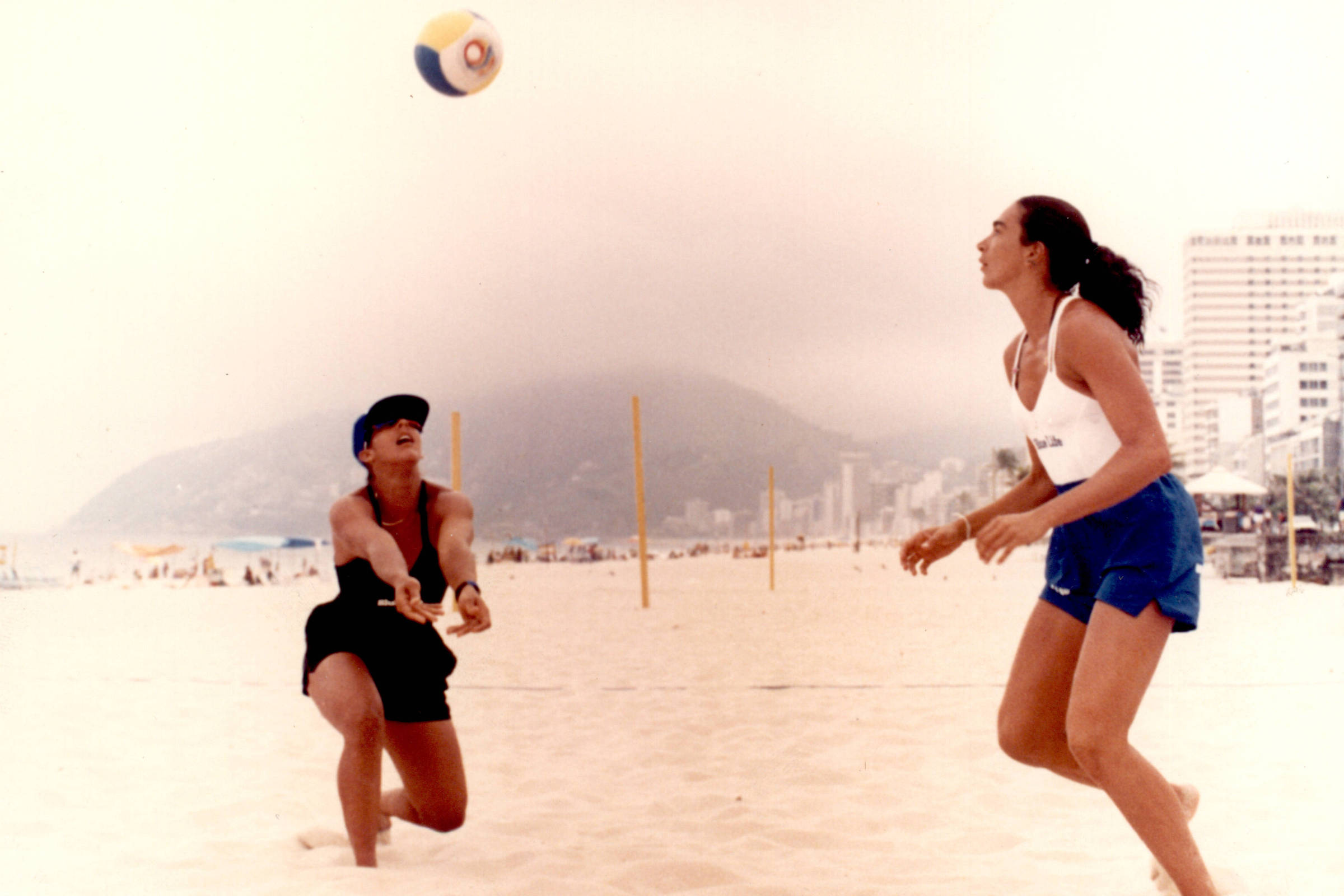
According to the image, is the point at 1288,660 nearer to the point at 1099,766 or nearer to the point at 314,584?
the point at 1099,766

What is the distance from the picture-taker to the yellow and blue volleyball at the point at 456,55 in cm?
407

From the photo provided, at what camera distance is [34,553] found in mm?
42062

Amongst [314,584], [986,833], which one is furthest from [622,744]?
[314,584]

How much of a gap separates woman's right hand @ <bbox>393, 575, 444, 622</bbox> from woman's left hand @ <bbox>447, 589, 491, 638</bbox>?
0.05 metres

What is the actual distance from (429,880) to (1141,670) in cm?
161

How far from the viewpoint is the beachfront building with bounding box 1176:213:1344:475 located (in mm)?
63781

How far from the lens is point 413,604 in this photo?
7.18 feet

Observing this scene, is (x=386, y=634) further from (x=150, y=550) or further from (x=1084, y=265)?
(x=150, y=550)

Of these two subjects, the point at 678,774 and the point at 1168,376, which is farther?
the point at 1168,376

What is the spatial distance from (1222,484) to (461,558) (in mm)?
15342

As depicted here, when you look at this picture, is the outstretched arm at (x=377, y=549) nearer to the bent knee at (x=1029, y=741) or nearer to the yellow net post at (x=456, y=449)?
the bent knee at (x=1029, y=741)

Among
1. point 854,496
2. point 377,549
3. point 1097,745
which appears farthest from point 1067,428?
point 854,496

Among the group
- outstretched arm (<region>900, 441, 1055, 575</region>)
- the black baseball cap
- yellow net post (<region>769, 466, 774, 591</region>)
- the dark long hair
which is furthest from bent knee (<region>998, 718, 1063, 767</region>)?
yellow net post (<region>769, 466, 774, 591</region>)

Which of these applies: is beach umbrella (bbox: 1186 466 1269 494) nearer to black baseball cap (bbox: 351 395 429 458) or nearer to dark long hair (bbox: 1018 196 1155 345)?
dark long hair (bbox: 1018 196 1155 345)
